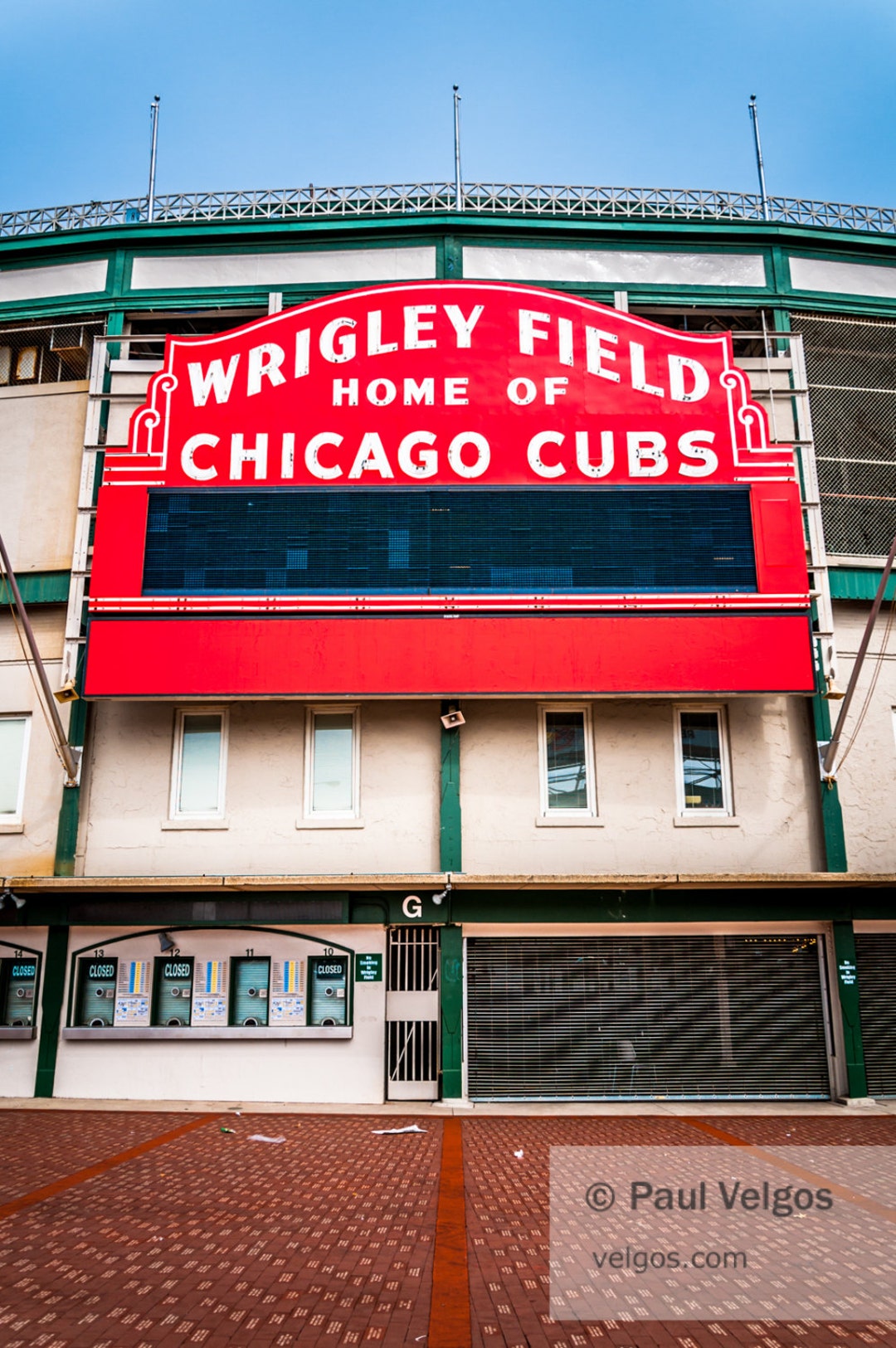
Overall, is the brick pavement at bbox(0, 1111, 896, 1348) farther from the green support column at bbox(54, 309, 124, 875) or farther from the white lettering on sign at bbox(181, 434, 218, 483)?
the white lettering on sign at bbox(181, 434, 218, 483)

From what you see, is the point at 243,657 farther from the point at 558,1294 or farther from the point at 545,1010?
the point at 558,1294

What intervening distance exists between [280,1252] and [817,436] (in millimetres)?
17061

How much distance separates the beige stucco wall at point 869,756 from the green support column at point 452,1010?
6946 millimetres

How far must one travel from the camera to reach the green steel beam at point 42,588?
1855 cm

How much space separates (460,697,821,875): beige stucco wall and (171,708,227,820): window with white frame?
13.8 feet

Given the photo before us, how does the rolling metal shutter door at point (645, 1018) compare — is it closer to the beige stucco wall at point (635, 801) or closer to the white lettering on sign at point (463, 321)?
the beige stucco wall at point (635, 801)

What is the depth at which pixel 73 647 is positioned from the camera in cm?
1789

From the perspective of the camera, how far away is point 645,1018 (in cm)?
1678

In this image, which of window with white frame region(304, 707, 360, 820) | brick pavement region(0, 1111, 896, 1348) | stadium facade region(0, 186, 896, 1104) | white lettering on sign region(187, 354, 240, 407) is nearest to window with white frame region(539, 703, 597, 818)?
stadium facade region(0, 186, 896, 1104)

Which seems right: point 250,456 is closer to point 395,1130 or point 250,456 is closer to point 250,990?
point 250,990

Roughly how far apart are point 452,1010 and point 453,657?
5624mm

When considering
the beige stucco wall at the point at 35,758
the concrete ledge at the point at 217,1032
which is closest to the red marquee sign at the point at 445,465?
the beige stucco wall at the point at 35,758

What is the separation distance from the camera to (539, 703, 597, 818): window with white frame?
17.6 m

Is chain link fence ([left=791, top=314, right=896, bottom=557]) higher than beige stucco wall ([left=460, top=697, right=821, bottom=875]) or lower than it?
higher
